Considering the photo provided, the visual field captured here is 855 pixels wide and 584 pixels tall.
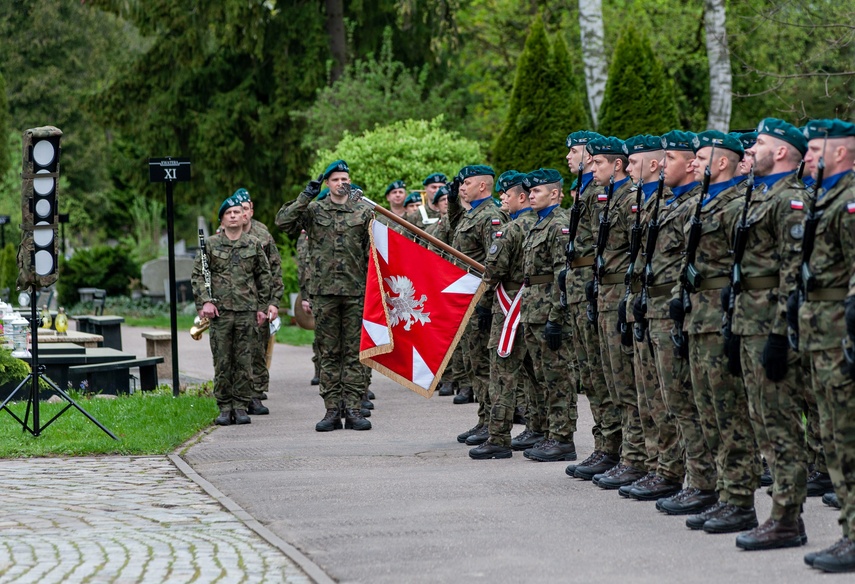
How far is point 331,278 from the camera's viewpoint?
1267 centimetres

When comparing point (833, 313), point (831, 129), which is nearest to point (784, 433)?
point (833, 313)

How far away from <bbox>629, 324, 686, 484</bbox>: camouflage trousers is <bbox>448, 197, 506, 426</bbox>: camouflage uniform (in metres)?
3.06

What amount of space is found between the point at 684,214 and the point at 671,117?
551 inches

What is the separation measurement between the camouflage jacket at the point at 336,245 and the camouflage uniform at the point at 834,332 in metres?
6.76

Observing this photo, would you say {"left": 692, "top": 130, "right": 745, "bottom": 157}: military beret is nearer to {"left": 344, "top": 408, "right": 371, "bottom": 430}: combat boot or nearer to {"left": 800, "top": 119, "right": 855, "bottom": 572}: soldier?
{"left": 800, "top": 119, "right": 855, "bottom": 572}: soldier

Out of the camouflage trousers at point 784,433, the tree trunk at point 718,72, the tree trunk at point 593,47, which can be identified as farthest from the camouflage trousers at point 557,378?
the tree trunk at point 718,72

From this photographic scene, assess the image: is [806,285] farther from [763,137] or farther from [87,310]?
[87,310]

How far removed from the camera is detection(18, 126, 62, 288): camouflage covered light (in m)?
11.5

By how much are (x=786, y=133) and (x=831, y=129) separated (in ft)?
1.59

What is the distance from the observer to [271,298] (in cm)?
1395

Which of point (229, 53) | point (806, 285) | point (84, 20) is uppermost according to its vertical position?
point (84, 20)

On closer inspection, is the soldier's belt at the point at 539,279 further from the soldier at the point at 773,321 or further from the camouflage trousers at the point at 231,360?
the camouflage trousers at the point at 231,360

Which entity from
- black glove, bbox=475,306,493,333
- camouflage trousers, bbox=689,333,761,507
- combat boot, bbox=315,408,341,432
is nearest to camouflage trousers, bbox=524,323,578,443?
black glove, bbox=475,306,493,333

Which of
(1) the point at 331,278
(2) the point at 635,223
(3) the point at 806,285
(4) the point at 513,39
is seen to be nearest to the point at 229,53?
(4) the point at 513,39
